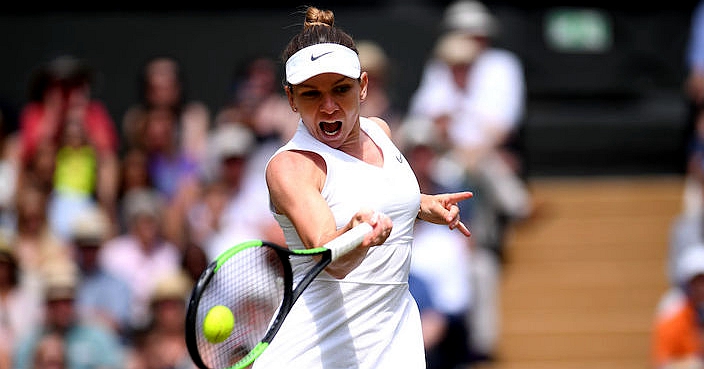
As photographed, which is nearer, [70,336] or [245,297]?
[245,297]

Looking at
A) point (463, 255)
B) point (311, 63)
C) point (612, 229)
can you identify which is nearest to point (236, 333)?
point (311, 63)

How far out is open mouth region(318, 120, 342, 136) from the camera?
13.1 ft

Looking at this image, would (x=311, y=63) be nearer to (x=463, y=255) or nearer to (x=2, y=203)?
(x=463, y=255)

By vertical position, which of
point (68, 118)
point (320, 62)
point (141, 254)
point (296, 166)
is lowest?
point (141, 254)

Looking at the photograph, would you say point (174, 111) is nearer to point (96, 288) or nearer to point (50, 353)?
point (96, 288)

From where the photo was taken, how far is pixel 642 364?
8523 mm

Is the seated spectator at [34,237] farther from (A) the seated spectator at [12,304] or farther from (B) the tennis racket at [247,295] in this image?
(B) the tennis racket at [247,295]

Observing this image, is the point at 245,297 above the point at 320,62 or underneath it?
underneath

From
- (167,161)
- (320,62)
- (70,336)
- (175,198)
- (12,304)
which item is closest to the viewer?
(320,62)

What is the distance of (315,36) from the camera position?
13.1 ft

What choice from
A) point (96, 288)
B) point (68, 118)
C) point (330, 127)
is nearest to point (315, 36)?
point (330, 127)

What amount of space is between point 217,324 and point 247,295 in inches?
8.4

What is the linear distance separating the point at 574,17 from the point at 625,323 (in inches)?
116

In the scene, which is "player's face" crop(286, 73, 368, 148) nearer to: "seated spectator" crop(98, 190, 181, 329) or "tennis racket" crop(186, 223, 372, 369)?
"tennis racket" crop(186, 223, 372, 369)
